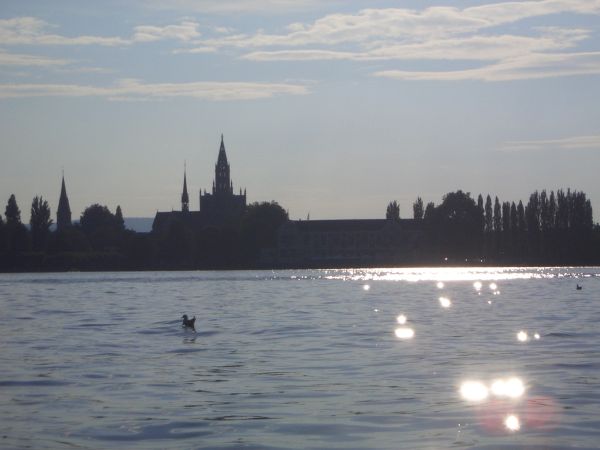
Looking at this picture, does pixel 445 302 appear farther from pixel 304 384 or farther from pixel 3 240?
pixel 3 240

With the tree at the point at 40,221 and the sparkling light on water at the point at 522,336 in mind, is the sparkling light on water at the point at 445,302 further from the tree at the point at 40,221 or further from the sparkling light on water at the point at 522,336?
the tree at the point at 40,221

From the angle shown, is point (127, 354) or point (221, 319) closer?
point (127, 354)

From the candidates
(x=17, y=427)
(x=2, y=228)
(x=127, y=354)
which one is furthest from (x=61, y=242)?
(x=17, y=427)

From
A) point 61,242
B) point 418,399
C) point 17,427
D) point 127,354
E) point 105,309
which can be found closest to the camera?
point 17,427

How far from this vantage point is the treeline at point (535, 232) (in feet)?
541

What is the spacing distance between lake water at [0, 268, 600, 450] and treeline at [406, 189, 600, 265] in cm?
12681

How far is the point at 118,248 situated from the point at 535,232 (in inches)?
2591

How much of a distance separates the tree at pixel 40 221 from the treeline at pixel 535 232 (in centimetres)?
6230

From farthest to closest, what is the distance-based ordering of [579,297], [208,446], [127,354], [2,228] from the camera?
[2,228]
[579,297]
[127,354]
[208,446]

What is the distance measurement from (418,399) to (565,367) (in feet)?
18.2

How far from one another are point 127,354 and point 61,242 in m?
142

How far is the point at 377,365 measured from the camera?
2472cm

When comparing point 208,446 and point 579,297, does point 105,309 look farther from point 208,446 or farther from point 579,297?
point 208,446

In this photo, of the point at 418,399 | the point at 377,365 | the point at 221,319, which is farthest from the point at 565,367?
the point at 221,319
